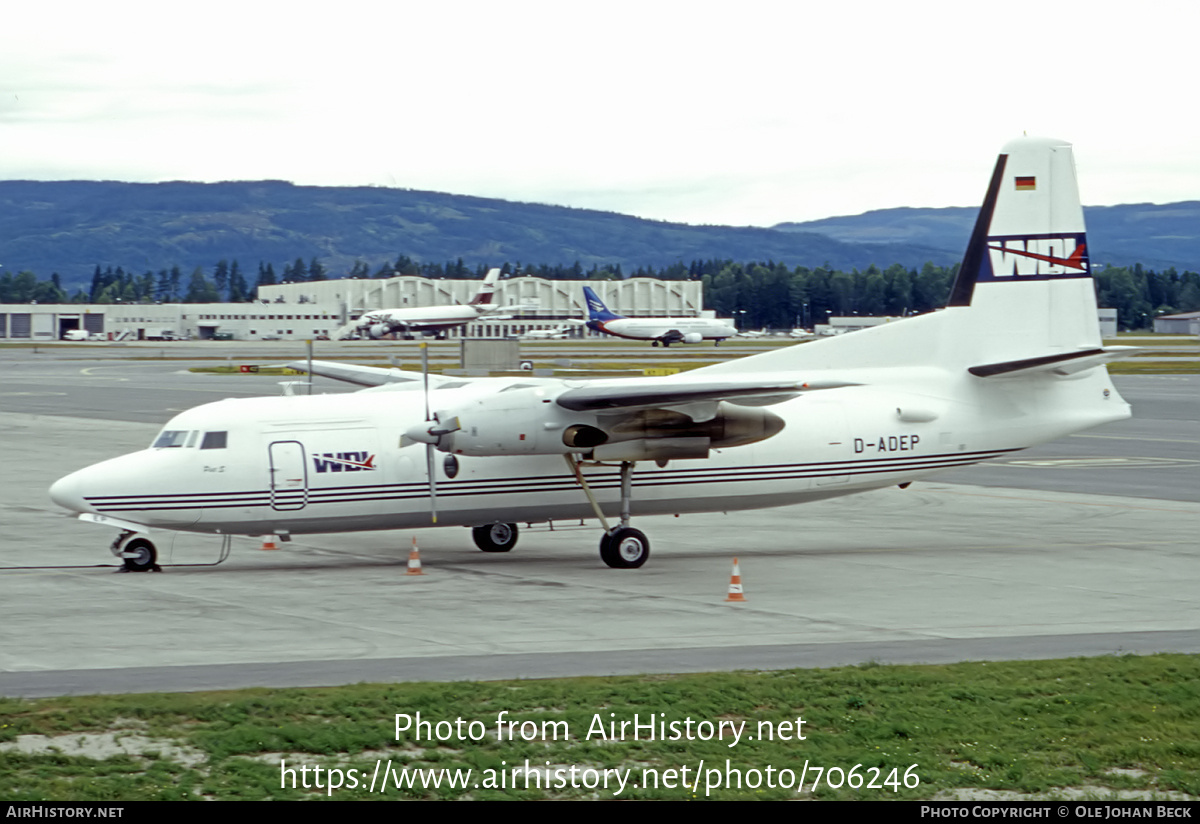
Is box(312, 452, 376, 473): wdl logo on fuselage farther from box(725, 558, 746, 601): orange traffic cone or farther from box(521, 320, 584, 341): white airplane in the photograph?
box(521, 320, 584, 341): white airplane

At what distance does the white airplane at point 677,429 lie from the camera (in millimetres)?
20641

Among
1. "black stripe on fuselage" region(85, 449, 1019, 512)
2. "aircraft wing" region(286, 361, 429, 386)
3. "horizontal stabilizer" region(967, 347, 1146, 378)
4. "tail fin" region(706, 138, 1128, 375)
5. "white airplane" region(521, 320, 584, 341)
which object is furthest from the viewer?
"white airplane" region(521, 320, 584, 341)

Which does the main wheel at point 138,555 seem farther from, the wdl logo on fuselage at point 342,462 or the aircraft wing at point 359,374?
the aircraft wing at point 359,374

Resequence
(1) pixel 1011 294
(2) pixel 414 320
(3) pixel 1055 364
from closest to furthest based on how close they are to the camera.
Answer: (3) pixel 1055 364 < (1) pixel 1011 294 < (2) pixel 414 320

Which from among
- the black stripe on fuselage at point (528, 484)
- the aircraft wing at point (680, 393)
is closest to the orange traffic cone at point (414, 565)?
the black stripe on fuselage at point (528, 484)

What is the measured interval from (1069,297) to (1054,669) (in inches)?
492

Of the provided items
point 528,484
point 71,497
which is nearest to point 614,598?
point 528,484

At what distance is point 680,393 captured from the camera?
65.9 ft

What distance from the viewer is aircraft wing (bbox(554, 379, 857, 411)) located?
781 inches

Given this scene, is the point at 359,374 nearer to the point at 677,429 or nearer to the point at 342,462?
the point at 342,462

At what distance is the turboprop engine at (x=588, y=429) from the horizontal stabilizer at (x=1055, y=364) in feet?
14.2

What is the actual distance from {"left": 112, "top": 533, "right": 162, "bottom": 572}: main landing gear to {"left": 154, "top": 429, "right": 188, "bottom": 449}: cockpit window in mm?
1489

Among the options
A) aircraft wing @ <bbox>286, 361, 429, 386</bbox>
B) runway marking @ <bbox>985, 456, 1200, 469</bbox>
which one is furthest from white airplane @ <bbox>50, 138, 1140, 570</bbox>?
runway marking @ <bbox>985, 456, 1200, 469</bbox>

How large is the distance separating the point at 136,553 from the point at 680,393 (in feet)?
29.1
